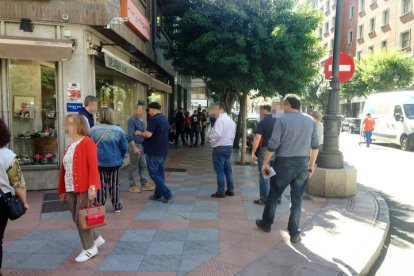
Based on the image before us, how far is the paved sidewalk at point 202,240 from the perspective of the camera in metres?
4.20

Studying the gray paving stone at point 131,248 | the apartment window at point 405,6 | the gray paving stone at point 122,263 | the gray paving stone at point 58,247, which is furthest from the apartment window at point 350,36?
the gray paving stone at point 122,263

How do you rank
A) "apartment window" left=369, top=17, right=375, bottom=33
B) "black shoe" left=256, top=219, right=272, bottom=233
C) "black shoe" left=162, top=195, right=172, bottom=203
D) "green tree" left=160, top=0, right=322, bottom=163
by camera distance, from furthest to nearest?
1. "apartment window" left=369, top=17, right=375, bottom=33
2. "green tree" left=160, top=0, right=322, bottom=163
3. "black shoe" left=162, top=195, right=172, bottom=203
4. "black shoe" left=256, top=219, right=272, bottom=233

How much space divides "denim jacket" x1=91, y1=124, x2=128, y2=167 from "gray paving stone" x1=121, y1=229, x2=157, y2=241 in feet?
3.40

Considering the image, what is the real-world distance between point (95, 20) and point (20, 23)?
137 centimetres

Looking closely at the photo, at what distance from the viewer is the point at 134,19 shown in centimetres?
1055

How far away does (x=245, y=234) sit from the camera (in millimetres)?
5242

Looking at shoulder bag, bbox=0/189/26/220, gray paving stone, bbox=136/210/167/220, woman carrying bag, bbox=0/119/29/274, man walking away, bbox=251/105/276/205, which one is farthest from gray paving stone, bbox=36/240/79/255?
man walking away, bbox=251/105/276/205

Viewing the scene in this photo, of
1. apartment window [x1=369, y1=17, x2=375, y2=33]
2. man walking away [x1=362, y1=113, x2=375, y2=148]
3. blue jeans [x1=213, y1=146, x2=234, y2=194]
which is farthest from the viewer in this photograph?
apartment window [x1=369, y1=17, x2=375, y2=33]

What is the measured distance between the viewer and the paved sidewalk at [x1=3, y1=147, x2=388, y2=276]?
4195 millimetres

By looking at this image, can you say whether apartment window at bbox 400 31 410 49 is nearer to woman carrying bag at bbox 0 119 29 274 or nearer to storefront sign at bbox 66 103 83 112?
storefront sign at bbox 66 103 83 112

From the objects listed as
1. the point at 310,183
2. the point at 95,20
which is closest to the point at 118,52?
the point at 95,20

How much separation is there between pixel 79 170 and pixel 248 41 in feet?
25.2

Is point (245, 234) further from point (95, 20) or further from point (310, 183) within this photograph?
point (95, 20)

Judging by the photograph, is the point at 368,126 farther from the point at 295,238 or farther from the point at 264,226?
the point at 295,238
